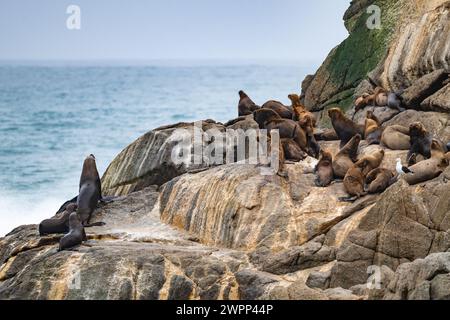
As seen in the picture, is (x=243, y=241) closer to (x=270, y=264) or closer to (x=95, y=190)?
(x=270, y=264)

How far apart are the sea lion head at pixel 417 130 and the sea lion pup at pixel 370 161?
54cm

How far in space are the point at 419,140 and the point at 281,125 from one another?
8.25 ft

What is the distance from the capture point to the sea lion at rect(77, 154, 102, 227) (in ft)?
54.9

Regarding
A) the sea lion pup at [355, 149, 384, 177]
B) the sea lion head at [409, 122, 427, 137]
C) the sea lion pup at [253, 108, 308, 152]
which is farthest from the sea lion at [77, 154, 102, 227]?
the sea lion head at [409, 122, 427, 137]

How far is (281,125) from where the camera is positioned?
1789 centimetres

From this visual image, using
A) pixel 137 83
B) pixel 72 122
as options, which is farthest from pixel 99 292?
pixel 137 83

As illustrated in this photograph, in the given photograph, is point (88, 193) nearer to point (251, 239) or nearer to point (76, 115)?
point (251, 239)

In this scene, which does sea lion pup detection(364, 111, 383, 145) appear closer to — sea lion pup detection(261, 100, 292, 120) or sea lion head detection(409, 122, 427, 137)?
A: sea lion head detection(409, 122, 427, 137)

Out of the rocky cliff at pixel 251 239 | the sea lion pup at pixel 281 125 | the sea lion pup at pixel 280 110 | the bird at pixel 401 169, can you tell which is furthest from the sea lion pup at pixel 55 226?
the sea lion pup at pixel 280 110

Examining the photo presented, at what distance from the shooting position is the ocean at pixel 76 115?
133ft

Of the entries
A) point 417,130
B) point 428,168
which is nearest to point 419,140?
point 417,130

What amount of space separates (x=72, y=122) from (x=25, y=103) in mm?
→ 16770

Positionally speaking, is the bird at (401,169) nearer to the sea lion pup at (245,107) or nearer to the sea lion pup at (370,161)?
the sea lion pup at (370,161)

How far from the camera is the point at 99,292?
1384 cm
